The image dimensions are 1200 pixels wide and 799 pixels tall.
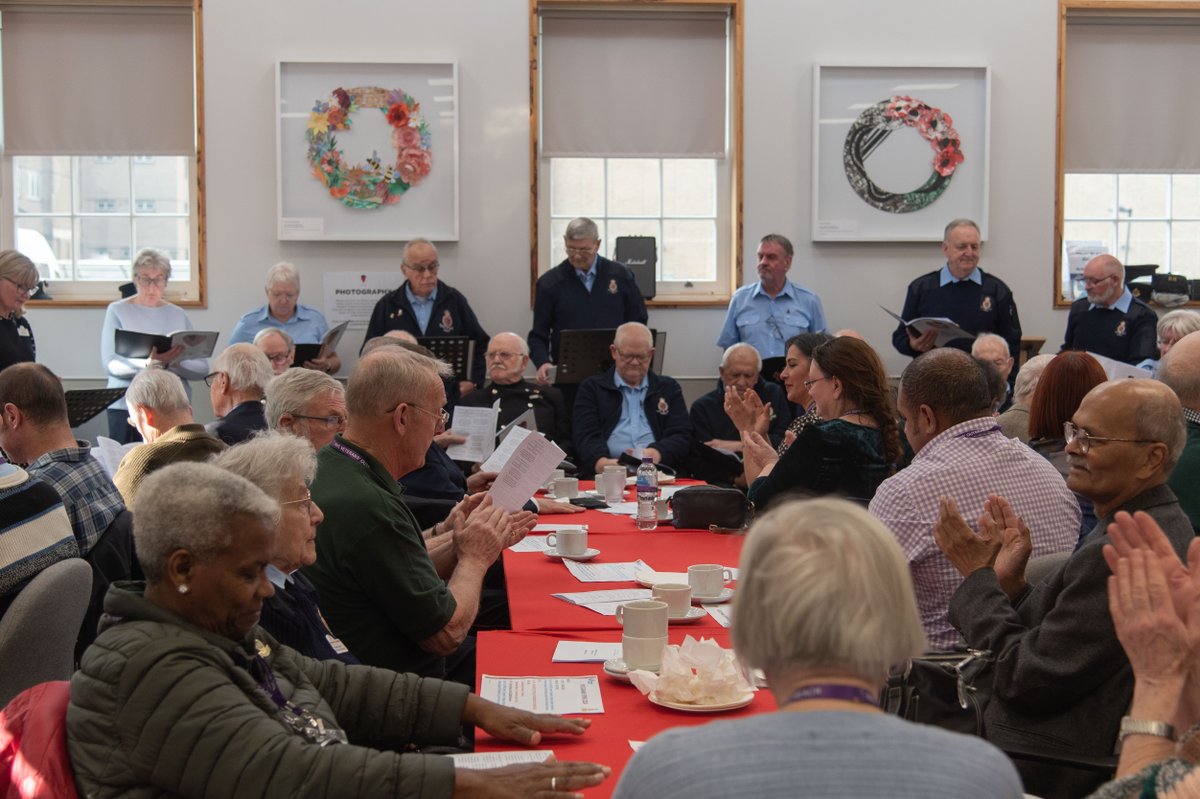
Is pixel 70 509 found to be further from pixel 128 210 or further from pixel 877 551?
pixel 128 210

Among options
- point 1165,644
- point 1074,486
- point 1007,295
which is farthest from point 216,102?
point 1165,644

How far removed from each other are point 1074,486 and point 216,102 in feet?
22.8

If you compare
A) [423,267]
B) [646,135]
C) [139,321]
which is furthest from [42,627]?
[646,135]

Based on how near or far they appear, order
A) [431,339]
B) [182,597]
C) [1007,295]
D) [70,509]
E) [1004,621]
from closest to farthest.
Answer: [182,597]
[1004,621]
[70,509]
[431,339]
[1007,295]

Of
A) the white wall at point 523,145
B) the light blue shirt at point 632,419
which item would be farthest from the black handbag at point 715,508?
the white wall at point 523,145

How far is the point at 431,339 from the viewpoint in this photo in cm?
704

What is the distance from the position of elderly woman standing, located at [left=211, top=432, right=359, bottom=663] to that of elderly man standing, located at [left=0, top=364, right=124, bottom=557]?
0.97 m

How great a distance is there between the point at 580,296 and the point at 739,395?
1536 mm

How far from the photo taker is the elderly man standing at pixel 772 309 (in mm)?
7796

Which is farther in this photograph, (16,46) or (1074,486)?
(16,46)

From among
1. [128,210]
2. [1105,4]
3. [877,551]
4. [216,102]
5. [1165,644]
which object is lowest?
[1165,644]

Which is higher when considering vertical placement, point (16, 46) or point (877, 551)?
point (16, 46)

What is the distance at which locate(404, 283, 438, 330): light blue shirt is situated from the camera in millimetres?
7855

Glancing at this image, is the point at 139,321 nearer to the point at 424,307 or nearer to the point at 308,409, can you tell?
the point at 424,307
